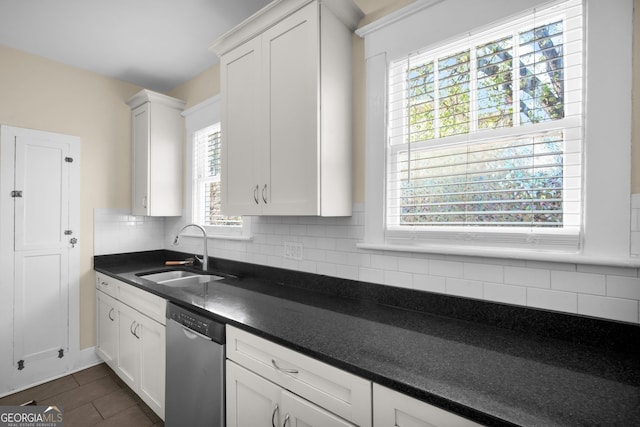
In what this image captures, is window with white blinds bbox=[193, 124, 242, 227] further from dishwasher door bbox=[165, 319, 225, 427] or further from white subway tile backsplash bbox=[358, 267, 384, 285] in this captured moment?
white subway tile backsplash bbox=[358, 267, 384, 285]

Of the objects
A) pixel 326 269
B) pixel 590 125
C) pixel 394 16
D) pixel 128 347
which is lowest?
pixel 128 347

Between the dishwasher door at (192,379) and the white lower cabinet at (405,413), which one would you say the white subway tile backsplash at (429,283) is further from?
the dishwasher door at (192,379)

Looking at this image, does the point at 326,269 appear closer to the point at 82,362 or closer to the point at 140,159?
the point at 140,159

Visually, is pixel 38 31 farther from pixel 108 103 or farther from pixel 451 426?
pixel 451 426

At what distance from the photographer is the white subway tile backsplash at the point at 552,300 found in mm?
1138

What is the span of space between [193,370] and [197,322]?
0.90 feet

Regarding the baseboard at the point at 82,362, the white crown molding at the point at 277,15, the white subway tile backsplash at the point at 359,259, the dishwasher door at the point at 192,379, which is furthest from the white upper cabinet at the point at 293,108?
the baseboard at the point at 82,362

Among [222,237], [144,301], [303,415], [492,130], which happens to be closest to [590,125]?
[492,130]

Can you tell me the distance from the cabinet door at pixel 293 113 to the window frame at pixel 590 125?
44 cm

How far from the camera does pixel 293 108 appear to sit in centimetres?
163

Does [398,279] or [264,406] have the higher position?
[398,279]

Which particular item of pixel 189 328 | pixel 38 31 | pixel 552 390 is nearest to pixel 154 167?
pixel 38 31

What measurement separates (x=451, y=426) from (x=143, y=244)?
11.0ft

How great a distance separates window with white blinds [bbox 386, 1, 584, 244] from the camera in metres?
1.16
